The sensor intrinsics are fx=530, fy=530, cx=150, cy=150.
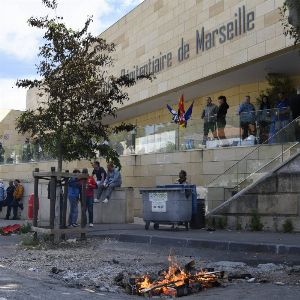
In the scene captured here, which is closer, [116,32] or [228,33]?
[228,33]

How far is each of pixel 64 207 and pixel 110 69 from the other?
17354 millimetres

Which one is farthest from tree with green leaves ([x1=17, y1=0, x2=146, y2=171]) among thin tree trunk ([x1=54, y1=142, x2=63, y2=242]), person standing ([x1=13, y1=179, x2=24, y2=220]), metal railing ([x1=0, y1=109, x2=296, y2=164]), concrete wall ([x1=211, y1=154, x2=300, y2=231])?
person standing ([x1=13, y1=179, x2=24, y2=220])

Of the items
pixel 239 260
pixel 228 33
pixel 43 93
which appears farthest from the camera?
pixel 228 33

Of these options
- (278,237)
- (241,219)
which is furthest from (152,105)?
(278,237)

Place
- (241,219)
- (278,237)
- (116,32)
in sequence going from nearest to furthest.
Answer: (278,237) → (241,219) → (116,32)

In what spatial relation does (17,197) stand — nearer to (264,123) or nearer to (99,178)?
(99,178)

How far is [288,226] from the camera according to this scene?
1329 cm

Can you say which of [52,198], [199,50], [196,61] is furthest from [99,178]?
[199,50]

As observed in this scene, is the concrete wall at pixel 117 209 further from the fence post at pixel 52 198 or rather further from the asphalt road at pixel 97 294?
the asphalt road at pixel 97 294

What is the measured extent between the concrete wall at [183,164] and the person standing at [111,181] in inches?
89.7

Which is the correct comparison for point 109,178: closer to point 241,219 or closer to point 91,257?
point 241,219

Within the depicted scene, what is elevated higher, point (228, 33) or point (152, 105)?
point (228, 33)

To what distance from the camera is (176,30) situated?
23062 millimetres

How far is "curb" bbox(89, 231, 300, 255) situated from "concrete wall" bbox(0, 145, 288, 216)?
3.14m
